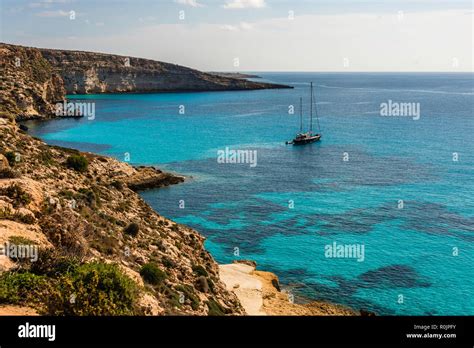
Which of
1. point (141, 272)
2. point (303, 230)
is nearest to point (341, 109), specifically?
point (303, 230)

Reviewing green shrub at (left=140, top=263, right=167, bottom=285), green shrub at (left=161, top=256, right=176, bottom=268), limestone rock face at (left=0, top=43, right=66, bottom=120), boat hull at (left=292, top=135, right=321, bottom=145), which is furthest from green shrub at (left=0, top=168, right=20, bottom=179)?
limestone rock face at (left=0, top=43, right=66, bottom=120)

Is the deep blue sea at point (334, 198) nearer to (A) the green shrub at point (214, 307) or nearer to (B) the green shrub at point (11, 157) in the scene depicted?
(A) the green shrub at point (214, 307)

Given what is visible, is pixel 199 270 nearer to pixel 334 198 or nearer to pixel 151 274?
A: pixel 151 274

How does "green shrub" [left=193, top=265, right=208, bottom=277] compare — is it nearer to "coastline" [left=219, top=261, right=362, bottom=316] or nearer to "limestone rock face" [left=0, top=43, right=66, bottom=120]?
"coastline" [left=219, top=261, right=362, bottom=316]

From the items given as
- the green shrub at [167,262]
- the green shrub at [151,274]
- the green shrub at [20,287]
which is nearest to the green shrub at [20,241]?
the green shrub at [20,287]

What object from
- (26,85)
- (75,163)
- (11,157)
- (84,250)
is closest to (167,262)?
(84,250)

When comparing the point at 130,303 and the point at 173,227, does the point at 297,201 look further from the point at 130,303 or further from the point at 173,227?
the point at 130,303
